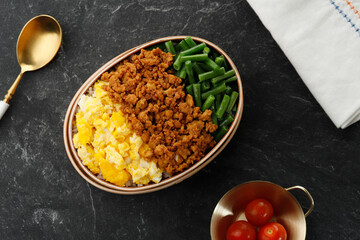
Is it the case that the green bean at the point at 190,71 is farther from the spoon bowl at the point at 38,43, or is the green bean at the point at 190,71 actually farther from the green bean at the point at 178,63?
the spoon bowl at the point at 38,43

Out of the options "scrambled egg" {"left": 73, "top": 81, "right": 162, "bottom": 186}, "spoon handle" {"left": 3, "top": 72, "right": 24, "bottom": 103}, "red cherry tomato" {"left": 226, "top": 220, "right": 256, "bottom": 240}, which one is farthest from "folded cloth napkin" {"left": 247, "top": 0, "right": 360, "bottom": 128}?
"spoon handle" {"left": 3, "top": 72, "right": 24, "bottom": 103}

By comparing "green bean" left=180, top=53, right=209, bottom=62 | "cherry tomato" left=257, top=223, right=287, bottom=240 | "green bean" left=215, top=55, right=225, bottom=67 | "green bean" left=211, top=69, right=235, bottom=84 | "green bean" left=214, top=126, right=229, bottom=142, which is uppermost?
"green bean" left=180, top=53, right=209, bottom=62

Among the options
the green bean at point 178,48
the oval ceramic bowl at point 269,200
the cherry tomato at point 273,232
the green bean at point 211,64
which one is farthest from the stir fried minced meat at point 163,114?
the cherry tomato at point 273,232

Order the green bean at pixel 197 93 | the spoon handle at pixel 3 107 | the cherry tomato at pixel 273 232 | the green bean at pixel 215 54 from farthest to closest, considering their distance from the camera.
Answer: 1. the spoon handle at pixel 3 107
2. the green bean at pixel 215 54
3. the green bean at pixel 197 93
4. the cherry tomato at pixel 273 232

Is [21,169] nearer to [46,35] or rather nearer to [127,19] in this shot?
[46,35]

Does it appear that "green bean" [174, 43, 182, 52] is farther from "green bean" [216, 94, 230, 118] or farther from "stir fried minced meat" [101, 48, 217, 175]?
"green bean" [216, 94, 230, 118]

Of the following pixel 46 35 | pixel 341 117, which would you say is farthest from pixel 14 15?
pixel 341 117
